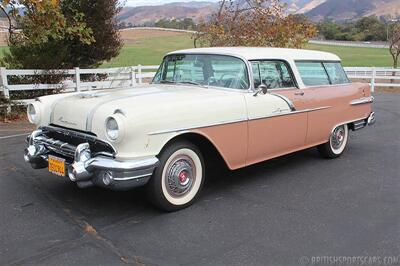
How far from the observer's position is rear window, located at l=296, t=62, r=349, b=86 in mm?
6195

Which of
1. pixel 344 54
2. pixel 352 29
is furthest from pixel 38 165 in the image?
pixel 352 29

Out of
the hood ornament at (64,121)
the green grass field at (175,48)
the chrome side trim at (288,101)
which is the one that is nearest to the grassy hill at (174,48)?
the green grass field at (175,48)

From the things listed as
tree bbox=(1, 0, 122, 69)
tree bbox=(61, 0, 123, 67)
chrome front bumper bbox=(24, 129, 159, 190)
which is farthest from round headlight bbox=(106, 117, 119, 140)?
tree bbox=(61, 0, 123, 67)

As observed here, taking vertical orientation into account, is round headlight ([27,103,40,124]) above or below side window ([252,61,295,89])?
below

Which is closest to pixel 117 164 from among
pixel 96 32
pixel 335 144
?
pixel 335 144

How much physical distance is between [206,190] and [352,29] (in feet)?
286

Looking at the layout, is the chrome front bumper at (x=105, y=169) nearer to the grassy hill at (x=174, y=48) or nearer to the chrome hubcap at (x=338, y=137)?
the chrome hubcap at (x=338, y=137)

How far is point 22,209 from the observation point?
4.58 meters

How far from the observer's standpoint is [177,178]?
4.52 m

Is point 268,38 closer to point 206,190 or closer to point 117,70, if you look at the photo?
point 117,70

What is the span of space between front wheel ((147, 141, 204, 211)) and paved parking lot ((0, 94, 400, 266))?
0.14m

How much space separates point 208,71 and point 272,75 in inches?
32.2

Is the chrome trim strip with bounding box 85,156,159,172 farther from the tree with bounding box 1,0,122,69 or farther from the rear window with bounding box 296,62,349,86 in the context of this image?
the tree with bounding box 1,0,122,69

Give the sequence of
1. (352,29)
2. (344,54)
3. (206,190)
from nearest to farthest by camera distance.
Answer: (206,190), (344,54), (352,29)
